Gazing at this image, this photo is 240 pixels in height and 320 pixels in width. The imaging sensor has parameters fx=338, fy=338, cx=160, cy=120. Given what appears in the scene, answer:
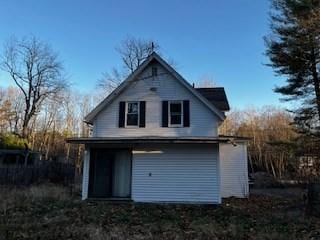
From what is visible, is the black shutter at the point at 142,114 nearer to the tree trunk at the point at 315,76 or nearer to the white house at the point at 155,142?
the white house at the point at 155,142

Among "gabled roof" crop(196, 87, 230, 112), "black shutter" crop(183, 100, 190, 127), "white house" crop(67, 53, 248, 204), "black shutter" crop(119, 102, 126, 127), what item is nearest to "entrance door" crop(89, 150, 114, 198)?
"white house" crop(67, 53, 248, 204)

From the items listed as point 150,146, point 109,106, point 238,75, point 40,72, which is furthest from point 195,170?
point 40,72

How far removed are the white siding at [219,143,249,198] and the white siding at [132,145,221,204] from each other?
3907 mm

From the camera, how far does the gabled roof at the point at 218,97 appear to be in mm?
19953

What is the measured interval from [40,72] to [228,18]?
3150 cm

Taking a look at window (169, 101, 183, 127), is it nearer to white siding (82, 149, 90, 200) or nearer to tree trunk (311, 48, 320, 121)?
white siding (82, 149, 90, 200)

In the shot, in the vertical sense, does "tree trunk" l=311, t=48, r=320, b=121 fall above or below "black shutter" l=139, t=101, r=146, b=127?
above

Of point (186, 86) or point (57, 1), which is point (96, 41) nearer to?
point (57, 1)

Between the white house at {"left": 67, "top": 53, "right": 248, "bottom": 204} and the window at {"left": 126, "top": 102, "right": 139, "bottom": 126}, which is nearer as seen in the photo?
the white house at {"left": 67, "top": 53, "right": 248, "bottom": 204}

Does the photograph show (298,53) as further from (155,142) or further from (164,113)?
(155,142)

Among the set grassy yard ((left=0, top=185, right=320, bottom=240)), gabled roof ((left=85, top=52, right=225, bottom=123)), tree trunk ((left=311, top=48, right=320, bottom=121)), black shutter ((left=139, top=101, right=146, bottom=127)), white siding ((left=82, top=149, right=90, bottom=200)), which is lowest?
→ grassy yard ((left=0, top=185, right=320, bottom=240))

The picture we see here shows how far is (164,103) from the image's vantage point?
1734 cm

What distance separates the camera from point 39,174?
22.1m

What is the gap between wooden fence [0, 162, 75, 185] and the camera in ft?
66.4
